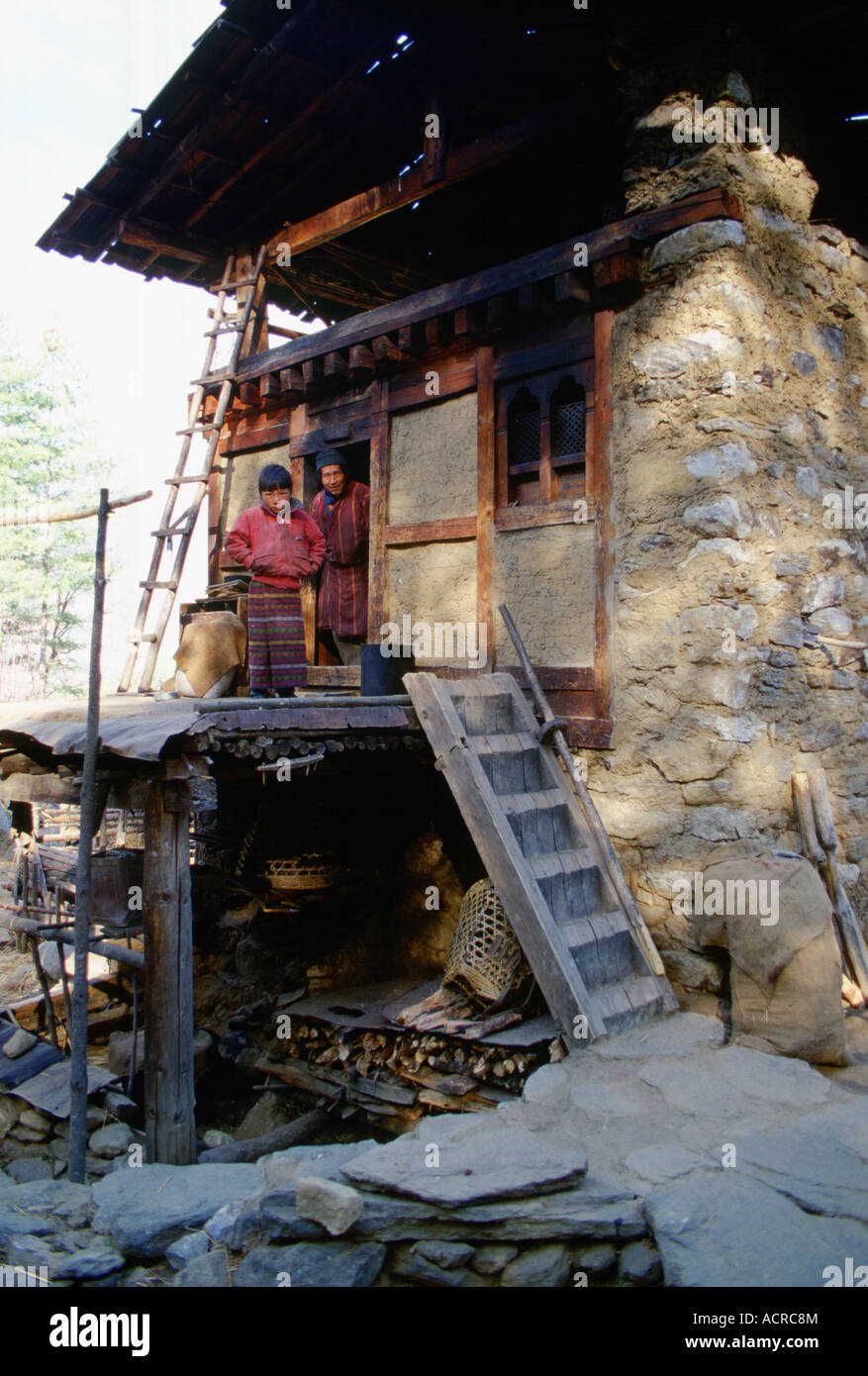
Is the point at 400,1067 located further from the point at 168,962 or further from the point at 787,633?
the point at 787,633

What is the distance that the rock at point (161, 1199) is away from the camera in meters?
3.46

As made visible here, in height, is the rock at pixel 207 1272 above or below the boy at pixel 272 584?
below

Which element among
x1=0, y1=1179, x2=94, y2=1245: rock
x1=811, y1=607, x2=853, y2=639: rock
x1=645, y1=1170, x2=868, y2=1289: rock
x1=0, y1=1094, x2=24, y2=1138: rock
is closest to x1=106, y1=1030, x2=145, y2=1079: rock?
x1=0, y1=1094, x2=24, y2=1138: rock

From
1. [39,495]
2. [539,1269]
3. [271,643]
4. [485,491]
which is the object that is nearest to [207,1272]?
[539,1269]

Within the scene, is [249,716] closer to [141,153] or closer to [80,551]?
[141,153]

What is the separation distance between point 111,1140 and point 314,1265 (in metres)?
3.27

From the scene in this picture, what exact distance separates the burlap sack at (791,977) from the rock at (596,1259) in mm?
1619

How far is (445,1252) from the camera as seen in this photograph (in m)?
3.02

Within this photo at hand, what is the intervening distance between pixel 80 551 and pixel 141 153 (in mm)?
14415

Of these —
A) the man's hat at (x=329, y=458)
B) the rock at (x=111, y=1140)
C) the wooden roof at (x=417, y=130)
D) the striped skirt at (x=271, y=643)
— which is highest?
the wooden roof at (x=417, y=130)

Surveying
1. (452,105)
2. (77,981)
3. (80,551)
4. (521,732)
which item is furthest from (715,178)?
(80,551)

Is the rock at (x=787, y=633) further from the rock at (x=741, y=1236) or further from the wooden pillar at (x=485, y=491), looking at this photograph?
the rock at (x=741, y=1236)

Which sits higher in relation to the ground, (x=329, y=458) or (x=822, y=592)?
(x=329, y=458)

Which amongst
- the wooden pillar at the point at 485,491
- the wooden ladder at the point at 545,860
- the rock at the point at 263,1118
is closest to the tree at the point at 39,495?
the rock at the point at 263,1118
